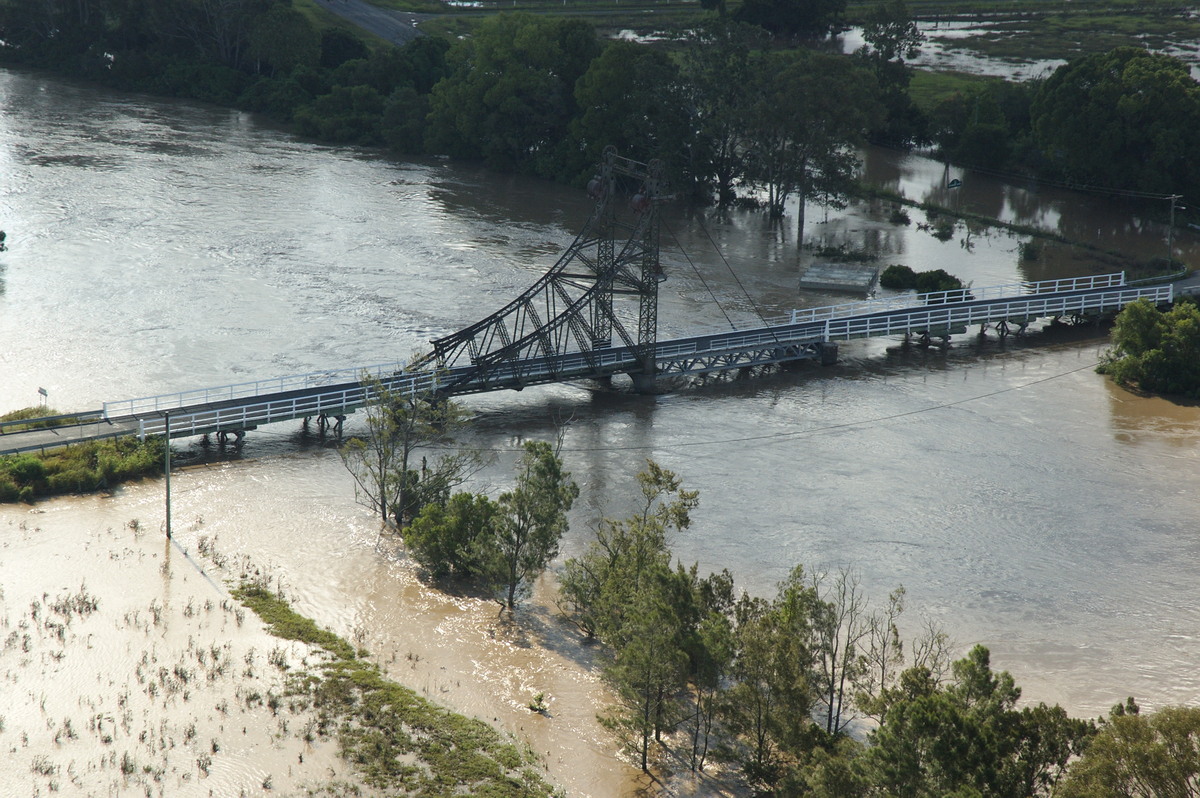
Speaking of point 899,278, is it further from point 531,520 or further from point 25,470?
point 25,470

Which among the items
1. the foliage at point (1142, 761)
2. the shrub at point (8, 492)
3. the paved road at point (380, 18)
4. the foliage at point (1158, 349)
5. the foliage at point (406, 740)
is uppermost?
the paved road at point (380, 18)

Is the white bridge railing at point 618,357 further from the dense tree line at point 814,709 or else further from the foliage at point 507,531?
the dense tree line at point 814,709

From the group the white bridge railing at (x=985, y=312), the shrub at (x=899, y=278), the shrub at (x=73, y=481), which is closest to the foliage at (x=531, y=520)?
the shrub at (x=73, y=481)

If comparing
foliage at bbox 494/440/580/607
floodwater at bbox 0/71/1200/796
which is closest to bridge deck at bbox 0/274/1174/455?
floodwater at bbox 0/71/1200/796

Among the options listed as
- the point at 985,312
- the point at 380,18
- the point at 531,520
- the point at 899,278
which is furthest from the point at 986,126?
the point at 531,520

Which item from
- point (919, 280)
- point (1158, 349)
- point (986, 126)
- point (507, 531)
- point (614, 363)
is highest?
point (986, 126)

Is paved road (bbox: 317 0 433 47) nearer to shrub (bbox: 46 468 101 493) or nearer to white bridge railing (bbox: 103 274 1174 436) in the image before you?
white bridge railing (bbox: 103 274 1174 436)
